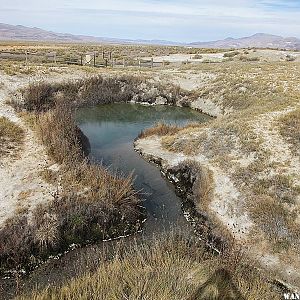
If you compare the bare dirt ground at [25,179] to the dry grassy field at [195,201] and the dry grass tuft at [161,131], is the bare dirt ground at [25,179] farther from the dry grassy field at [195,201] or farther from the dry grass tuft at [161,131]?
the dry grass tuft at [161,131]

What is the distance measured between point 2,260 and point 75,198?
3.82 meters

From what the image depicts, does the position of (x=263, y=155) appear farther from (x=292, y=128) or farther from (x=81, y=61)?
(x=81, y=61)

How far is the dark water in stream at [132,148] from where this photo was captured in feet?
60.6

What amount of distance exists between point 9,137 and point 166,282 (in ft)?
52.3

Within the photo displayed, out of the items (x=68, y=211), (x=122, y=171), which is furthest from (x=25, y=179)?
(x=122, y=171)

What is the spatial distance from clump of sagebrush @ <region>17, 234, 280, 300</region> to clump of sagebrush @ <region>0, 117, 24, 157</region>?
12.3 m

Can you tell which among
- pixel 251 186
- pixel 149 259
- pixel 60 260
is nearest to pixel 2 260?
pixel 60 260

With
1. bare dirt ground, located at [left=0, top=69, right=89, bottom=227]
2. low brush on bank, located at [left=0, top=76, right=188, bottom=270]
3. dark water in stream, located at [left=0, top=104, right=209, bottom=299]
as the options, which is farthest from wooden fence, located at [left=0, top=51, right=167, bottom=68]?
low brush on bank, located at [left=0, top=76, right=188, bottom=270]

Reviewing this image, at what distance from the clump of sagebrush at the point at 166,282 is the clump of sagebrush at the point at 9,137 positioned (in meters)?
12.3

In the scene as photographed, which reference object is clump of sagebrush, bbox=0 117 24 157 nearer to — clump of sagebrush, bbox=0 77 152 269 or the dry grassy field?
the dry grassy field

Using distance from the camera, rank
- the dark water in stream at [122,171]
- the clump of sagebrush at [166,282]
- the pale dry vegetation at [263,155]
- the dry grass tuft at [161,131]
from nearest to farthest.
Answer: the clump of sagebrush at [166,282], the dark water in stream at [122,171], the pale dry vegetation at [263,155], the dry grass tuft at [161,131]

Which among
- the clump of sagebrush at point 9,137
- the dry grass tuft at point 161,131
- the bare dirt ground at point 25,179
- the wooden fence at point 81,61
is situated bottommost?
the dry grass tuft at point 161,131

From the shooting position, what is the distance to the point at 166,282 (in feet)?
33.0

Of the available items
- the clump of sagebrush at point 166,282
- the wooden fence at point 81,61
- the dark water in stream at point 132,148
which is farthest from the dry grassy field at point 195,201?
the wooden fence at point 81,61
